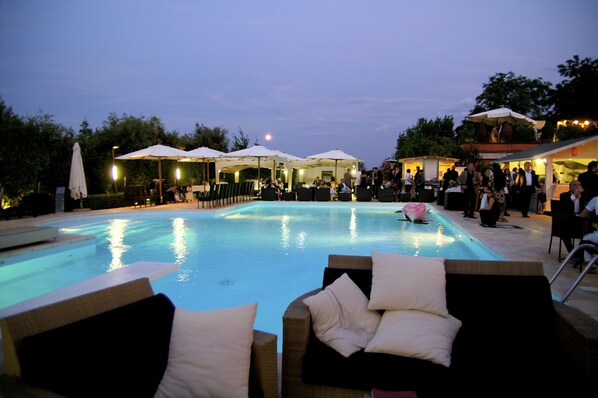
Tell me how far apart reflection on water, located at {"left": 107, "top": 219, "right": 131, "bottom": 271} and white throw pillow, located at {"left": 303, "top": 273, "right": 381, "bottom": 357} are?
5328mm

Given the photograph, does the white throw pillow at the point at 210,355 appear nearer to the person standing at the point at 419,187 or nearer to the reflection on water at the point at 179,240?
the reflection on water at the point at 179,240

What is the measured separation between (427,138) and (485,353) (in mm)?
37746

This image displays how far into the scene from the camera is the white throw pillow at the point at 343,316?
249 centimetres

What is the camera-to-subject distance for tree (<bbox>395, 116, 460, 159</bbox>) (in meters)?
34.9

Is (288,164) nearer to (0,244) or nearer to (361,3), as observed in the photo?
(0,244)

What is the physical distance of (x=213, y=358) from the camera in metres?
2.02

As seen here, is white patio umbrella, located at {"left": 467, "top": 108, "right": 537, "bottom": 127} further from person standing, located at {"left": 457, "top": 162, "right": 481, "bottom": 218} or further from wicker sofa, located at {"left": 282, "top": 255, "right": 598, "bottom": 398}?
wicker sofa, located at {"left": 282, "top": 255, "right": 598, "bottom": 398}

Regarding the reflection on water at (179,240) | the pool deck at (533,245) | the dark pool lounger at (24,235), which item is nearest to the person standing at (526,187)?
the pool deck at (533,245)

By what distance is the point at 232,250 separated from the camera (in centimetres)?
857

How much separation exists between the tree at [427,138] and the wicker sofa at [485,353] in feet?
104

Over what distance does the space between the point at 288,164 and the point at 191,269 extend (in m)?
16.3

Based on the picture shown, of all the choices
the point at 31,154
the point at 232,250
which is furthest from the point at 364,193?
the point at 31,154

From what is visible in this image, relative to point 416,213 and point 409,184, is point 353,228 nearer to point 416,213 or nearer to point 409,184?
point 416,213

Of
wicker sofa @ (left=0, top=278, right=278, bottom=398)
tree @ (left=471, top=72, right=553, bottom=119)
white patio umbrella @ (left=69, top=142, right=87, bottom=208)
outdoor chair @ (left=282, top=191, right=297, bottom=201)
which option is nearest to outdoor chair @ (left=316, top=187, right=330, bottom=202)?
outdoor chair @ (left=282, top=191, right=297, bottom=201)
